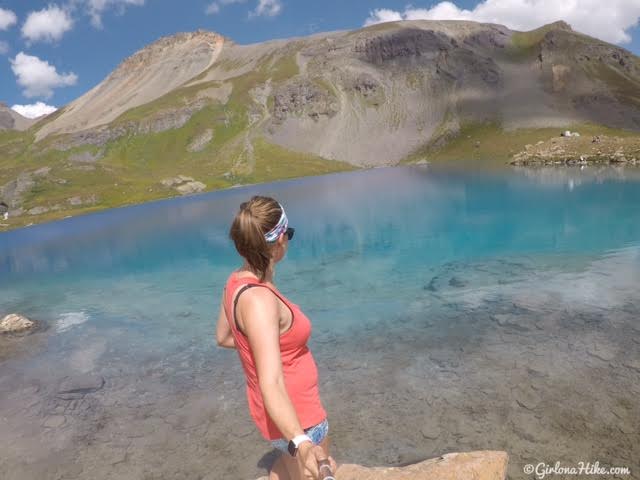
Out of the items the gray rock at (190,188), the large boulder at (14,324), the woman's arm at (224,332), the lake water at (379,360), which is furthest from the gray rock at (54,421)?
the gray rock at (190,188)

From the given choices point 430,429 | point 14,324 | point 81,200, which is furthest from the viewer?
point 81,200

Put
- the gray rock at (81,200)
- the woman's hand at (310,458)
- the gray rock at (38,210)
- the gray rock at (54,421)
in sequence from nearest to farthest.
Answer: the woman's hand at (310,458)
the gray rock at (54,421)
the gray rock at (38,210)
the gray rock at (81,200)

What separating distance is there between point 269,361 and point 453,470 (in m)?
4.45

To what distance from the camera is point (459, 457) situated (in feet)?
21.9

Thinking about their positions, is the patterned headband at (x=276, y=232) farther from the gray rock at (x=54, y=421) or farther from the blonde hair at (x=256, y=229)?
the gray rock at (x=54, y=421)

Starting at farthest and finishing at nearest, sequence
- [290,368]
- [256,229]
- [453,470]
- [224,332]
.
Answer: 1. [453,470]
2. [224,332]
3. [290,368]
4. [256,229]

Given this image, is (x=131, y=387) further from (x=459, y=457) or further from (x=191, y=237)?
(x=191, y=237)

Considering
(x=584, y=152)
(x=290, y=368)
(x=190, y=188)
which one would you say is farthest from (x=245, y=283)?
(x=190, y=188)

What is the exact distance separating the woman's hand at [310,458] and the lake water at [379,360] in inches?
247

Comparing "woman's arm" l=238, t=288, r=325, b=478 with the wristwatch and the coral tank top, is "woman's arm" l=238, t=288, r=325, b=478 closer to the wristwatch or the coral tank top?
the wristwatch

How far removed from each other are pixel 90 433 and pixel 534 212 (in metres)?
38.5

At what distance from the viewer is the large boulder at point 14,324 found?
2222 centimetres

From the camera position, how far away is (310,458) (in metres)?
3.38

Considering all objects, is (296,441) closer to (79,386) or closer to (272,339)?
(272,339)
